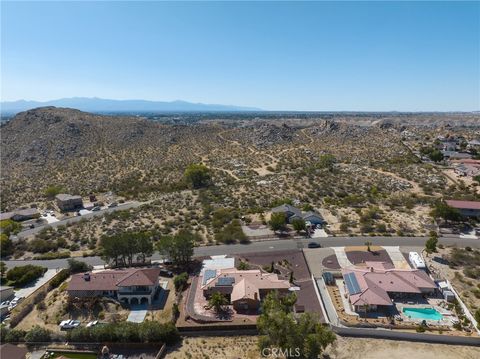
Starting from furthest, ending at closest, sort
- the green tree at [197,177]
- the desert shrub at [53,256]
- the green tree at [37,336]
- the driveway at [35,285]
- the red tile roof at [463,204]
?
the green tree at [197,177] → the red tile roof at [463,204] → the desert shrub at [53,256] → the driveway at [35,285] → the green tree at [37,336]

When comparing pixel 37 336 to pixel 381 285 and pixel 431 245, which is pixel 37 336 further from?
pixel 431 245

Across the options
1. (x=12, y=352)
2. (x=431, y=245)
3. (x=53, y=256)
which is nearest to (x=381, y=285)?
(x=431, y=245)

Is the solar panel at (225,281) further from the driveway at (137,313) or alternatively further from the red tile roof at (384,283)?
the red tile roof at (384,283)

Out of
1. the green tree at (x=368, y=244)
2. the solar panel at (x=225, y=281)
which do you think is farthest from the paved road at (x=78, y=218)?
the green tree at (x=368, y=244)

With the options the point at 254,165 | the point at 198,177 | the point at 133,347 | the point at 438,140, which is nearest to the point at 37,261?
the point at 133,347

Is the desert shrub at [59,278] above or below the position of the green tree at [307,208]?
below

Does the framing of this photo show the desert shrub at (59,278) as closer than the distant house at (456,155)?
Yes
